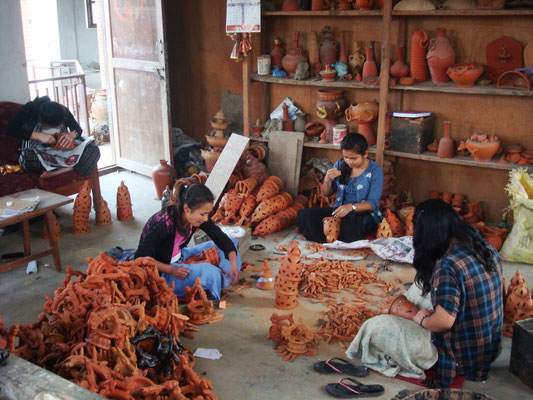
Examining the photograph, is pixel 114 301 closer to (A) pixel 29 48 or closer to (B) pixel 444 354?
(B) pixel 444 354

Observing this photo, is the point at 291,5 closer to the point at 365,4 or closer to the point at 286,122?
the point at 365,4

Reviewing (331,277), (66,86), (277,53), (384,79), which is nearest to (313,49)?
(277,53)

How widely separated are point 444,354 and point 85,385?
1932mm

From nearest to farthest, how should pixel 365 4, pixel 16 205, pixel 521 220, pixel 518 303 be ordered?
pixel 518 303, pixel 16 205, pixel 521 220, pixel 365 4

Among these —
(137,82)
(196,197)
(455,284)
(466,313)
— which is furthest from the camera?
(137,82)

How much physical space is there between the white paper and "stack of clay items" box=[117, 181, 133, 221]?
272 cm

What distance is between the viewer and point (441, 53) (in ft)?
17.3

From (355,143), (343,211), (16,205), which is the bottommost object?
(343,211)

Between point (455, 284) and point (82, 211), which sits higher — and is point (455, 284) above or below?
above

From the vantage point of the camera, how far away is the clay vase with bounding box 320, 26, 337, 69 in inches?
234

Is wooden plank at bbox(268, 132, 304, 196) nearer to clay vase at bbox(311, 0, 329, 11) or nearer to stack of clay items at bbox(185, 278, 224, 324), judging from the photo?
clay vase at bbox(311, 0, 329, 11)

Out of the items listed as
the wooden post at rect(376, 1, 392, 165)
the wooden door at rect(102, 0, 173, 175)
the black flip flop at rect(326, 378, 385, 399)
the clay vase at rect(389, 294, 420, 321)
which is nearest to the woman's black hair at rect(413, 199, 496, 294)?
the clay vase at rect(389, 294, 420, 321)

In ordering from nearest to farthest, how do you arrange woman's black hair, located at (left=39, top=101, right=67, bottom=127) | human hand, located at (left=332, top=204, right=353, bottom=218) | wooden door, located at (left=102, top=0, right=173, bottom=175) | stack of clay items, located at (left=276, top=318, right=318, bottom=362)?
stack of clay items, located at (left=276, top=318, right=318, bottom=362), human hand, located at (left=332, top=204, right=353, bottom=218), woman's black hair, located at (left=39, top=101, right=67, bottom=127), wooden door, located at (left=102, top=0, right=173, bottom=175)

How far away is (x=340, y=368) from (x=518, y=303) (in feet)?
4.63
